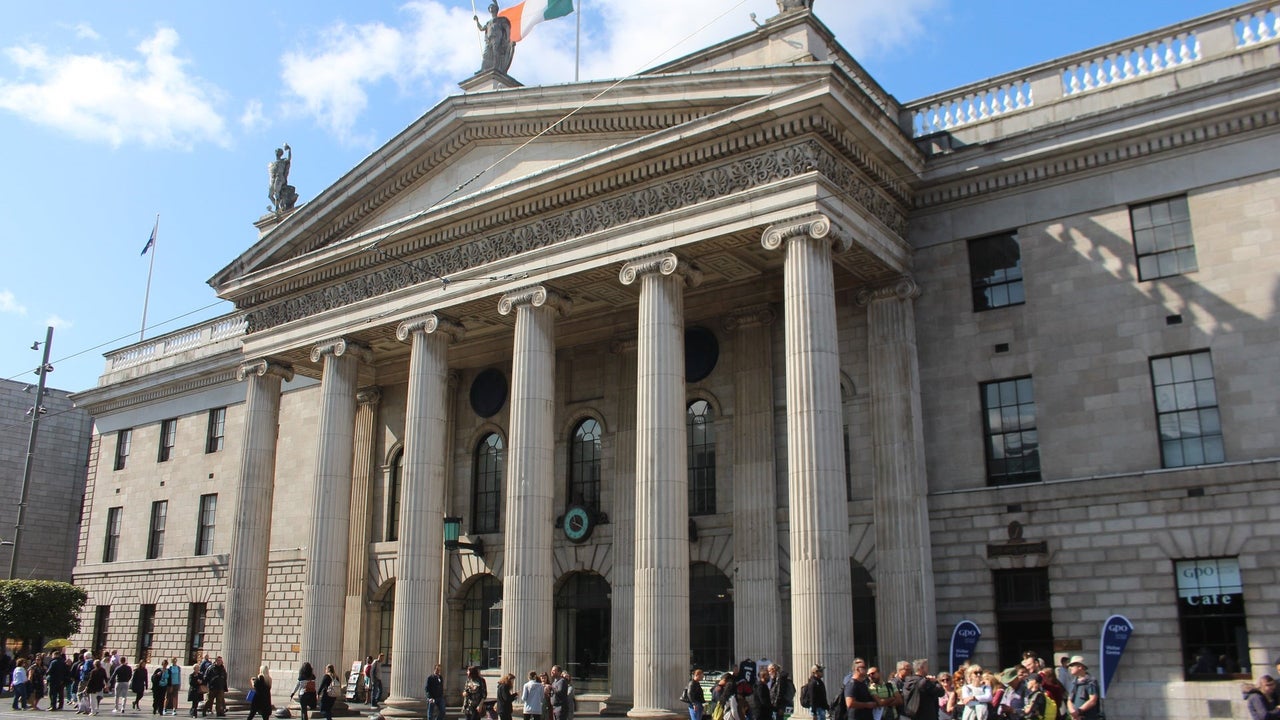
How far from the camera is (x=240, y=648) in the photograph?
29.2 m

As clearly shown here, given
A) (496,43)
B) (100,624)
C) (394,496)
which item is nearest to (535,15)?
(496,43)

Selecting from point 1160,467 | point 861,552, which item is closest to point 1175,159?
point 1160,467

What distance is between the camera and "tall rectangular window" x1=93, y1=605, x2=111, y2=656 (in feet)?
135

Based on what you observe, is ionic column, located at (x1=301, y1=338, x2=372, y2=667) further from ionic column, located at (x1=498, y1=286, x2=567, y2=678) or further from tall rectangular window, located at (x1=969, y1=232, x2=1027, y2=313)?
tall rectangular window, located at (x1=969, y1=232, x2=1027, y2=313)

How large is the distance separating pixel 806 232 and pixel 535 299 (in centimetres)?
705

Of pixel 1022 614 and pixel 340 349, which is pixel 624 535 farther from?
pixel 1022 614

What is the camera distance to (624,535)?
27750mm

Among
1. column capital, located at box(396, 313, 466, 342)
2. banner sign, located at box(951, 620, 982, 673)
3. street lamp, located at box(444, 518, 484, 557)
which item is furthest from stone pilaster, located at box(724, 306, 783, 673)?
street lamp, located at box(444, 518, 484, 557)

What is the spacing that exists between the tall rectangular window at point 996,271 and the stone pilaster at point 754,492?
4.99 m

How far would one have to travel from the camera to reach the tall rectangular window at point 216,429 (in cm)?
3938

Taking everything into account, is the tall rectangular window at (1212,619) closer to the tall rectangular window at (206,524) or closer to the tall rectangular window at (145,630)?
the tall rectangular window at (206,524)

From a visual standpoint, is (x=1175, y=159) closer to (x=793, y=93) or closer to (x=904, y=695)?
(x=793, y=93)

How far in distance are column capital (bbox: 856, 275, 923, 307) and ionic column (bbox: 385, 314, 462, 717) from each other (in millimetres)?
10182

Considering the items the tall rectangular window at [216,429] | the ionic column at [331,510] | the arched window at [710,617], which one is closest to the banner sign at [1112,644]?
the arched window at [710,617]
